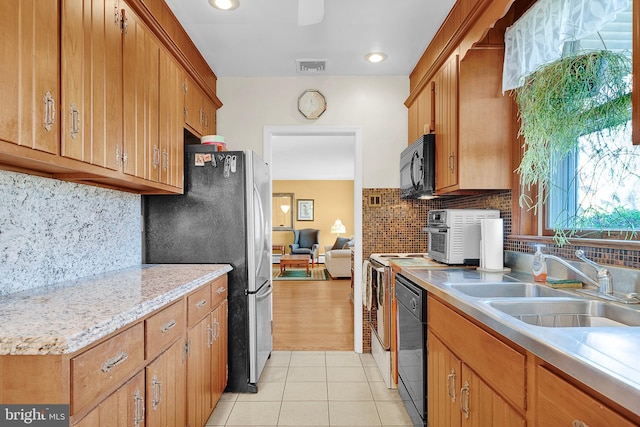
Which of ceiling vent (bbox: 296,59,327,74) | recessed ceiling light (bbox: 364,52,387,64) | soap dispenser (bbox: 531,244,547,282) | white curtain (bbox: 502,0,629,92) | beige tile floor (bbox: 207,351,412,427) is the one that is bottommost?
beige tile floor (bbox: 207,351,412,427)

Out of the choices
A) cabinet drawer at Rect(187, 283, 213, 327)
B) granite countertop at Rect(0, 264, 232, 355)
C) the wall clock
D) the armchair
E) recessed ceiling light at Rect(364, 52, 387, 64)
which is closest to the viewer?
granite countertop at Rect(0, 264, 232, 355)

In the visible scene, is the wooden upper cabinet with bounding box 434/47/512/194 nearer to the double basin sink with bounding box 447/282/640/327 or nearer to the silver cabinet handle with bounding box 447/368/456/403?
the double basin sink with bounding box 447/282/640/327

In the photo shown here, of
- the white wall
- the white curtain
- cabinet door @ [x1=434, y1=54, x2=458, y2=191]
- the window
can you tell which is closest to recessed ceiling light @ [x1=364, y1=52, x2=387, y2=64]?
the white wall

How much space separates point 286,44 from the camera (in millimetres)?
2672

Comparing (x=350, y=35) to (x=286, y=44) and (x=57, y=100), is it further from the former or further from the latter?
(x=57, y=100)

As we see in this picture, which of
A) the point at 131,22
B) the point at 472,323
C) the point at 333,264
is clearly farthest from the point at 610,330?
the point at 333,264

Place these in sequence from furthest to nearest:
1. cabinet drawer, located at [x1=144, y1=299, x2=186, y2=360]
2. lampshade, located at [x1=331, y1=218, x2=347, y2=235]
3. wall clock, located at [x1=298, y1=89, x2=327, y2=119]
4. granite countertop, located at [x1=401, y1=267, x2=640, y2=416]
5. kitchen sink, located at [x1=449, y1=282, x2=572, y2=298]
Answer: lampshade, located at [x1=331, y1=218, x2=347, y2=235] < wall clock, located at [x1=298, y1=89, x2=327, y2=119] < kitchen sink, located at [x1=449, y1=282, x2=572, y2=298] < cabinet drawer, located at [x1=144, y1=299, x2=186, y2=360] < granite countertop, located at [x1=401, y1=267, x2=640, y2=416]

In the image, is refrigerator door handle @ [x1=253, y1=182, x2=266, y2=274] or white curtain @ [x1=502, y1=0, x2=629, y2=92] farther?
refrigerator door handle @ [x1=253, y1=182, x2=266, y2=274]

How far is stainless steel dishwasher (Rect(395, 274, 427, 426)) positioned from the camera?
6.09 feet

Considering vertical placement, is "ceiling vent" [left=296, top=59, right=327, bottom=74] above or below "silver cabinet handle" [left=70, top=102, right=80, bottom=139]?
above

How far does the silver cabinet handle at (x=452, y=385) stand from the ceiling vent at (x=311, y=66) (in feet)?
8.04

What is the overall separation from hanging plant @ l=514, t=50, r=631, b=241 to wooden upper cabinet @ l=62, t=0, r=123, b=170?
1915 mm

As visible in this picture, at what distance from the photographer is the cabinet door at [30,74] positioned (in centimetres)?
104

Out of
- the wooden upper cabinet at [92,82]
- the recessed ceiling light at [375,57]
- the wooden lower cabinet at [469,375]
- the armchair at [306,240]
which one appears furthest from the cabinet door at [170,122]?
the armchair at [306,240]
